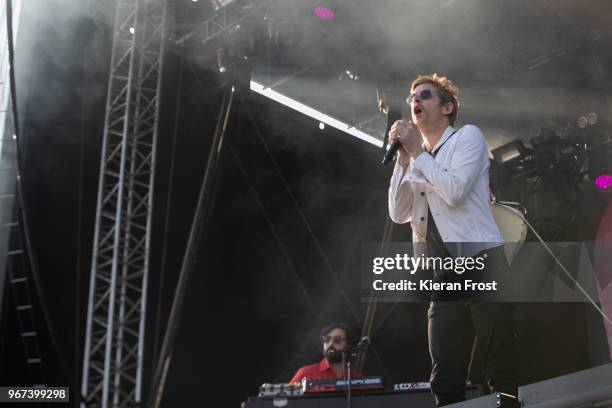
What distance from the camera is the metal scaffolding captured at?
598 centimetres

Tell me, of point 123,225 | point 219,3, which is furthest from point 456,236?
point 219,3

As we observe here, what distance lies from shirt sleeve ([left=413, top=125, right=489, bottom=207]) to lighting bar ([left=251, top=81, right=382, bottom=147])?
6.16 metres

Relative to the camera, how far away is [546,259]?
225 inches

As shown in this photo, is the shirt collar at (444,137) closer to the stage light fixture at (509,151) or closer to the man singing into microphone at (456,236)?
the man singing into microphone at (456,236)

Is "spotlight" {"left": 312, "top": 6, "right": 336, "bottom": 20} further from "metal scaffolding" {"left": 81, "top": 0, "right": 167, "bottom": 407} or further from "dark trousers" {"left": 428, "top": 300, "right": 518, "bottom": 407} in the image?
"dark trousers" {"left": 428, "top": 300, "right": 518, "bottom": 407}

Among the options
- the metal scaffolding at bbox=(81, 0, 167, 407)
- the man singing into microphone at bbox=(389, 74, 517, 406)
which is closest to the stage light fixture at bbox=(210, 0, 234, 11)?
the metal scaffolding at bbox=(81, 0, 167, 407)

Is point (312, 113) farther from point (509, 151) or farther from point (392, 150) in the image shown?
point (392, 150)

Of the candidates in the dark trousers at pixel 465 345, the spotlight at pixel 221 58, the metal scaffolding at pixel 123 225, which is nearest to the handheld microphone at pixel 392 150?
the dark trousers at pixel 465 345

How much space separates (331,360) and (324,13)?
2.95 meters

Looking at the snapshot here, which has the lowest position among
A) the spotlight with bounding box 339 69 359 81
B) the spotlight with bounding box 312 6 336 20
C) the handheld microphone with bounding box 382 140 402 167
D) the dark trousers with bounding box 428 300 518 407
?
the dark trousers with bounding box 428 300 518 407

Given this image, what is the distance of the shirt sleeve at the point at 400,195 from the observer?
2.07 m

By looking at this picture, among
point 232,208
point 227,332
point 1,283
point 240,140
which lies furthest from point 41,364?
point 240,140

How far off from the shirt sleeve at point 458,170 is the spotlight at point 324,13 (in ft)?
15.4

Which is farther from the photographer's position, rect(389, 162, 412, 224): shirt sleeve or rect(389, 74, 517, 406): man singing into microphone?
rect(389, 162, 412, 224): shirt sleeve
